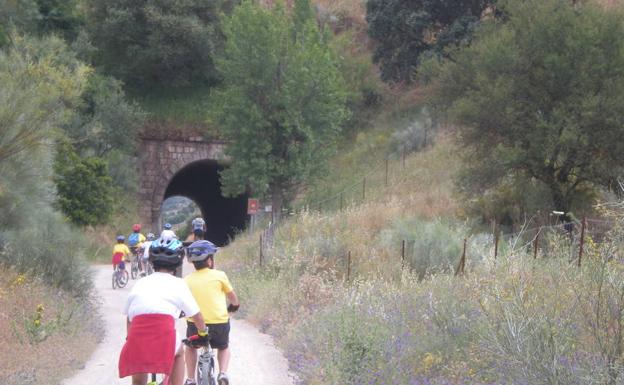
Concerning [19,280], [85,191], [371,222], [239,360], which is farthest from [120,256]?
[85,191]

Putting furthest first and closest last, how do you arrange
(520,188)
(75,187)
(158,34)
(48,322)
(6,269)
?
(158,34) < (75,187) < (520,188) < (6,269) < (48,322)

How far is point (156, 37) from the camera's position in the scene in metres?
40.2

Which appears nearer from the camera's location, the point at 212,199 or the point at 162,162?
the point at 162,162

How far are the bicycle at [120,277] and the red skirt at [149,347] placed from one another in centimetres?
1674

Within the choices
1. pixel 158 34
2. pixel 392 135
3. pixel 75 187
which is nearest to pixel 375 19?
pixel 392 135

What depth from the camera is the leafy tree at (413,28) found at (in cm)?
3616

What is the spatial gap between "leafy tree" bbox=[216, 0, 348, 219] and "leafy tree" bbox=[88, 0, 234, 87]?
758 cm

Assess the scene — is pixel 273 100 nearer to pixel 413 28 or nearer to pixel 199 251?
pixel 413 28

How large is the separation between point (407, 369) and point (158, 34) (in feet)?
111

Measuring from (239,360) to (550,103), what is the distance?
14386 mm

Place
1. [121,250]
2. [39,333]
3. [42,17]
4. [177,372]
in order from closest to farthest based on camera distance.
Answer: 1. [177,372]
2. [39,333]
3. [121,250]
4. [42,17]

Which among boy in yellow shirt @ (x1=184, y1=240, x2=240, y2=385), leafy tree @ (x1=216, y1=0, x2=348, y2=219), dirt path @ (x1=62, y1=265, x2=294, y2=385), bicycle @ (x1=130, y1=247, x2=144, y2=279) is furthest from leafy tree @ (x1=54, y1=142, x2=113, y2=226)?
boy in yellow shirt @ (x1=184, y1=240, x2=240, y2=385)

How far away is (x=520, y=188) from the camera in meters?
24.2

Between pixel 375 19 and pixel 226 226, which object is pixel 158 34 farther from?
pixel 226 226
